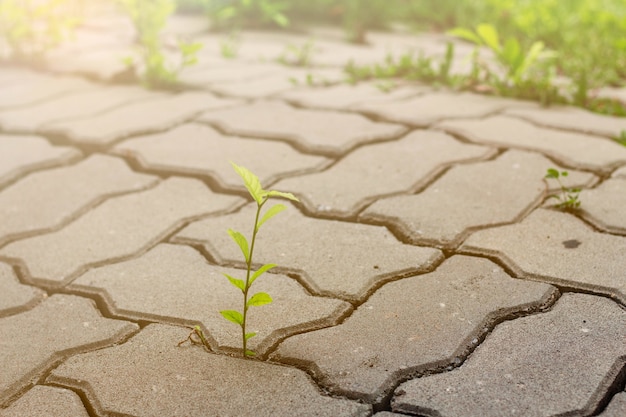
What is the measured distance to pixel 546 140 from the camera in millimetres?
2666

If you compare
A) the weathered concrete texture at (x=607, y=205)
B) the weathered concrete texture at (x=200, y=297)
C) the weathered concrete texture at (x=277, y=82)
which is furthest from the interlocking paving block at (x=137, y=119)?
the weathered concrete texture at (x=607, y=205)

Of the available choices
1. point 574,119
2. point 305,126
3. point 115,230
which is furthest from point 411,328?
point 574,119

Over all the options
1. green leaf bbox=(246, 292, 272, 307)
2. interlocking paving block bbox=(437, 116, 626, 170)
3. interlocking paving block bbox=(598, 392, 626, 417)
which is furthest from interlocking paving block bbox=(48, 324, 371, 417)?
interlocking paving block bbox=(437, 116, 626, 170)

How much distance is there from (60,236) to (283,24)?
2.74 metres

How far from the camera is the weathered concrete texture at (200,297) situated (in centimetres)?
165

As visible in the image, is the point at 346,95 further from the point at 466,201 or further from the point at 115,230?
the point at 115,230

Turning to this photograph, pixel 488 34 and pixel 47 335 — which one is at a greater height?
pixel 488 34

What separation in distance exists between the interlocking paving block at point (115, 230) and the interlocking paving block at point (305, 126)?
0.46 meters

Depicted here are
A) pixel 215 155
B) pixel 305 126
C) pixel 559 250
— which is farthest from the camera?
pixel 305 126

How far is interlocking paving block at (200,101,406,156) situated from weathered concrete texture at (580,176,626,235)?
2.45 feet

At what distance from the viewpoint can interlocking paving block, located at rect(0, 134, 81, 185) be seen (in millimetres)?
2604

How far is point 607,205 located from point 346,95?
4.56ft

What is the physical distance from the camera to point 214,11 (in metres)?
4.86

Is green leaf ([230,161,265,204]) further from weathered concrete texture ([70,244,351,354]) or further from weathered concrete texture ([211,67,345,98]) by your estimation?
weathered concrete texture ([211,67,345,98])
